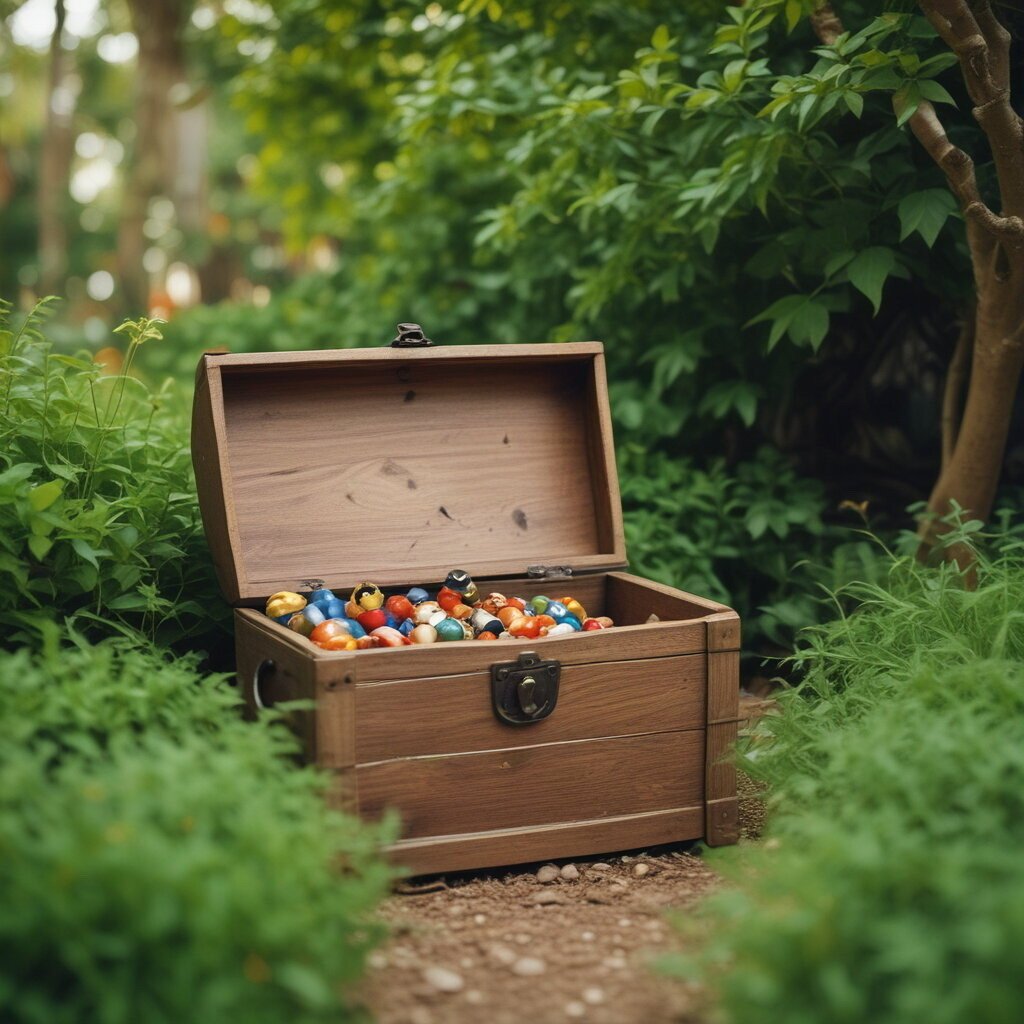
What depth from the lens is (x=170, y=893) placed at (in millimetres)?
1706

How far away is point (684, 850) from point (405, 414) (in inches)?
63.4

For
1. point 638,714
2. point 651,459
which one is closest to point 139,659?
point 638,714

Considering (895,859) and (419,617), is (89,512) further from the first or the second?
(895,859)

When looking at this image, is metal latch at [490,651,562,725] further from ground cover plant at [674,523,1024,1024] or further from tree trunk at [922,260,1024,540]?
tree trunk at [922,260,1024,540]

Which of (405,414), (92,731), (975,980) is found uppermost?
(405,414)

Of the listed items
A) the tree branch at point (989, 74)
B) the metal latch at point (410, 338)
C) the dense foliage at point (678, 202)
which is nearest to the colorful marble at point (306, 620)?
the metal latch at point (410, 338)

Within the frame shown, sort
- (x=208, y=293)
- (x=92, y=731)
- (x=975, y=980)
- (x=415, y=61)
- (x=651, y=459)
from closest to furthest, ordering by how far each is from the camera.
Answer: (x=975, y=980) < (x=92, y=731) < (x=651, y=459) < (x=415, y=61) < (x=208, y=293)

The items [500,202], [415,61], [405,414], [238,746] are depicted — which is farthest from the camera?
[415,61]

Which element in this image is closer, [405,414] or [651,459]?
[405,414]

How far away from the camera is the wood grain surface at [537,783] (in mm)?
2664

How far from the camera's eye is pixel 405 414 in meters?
3.53

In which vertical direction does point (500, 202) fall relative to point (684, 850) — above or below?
above

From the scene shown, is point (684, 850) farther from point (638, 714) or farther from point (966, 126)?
point (966, 126)

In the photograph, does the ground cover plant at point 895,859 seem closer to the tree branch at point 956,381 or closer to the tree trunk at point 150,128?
the tree branch at point 956,381
